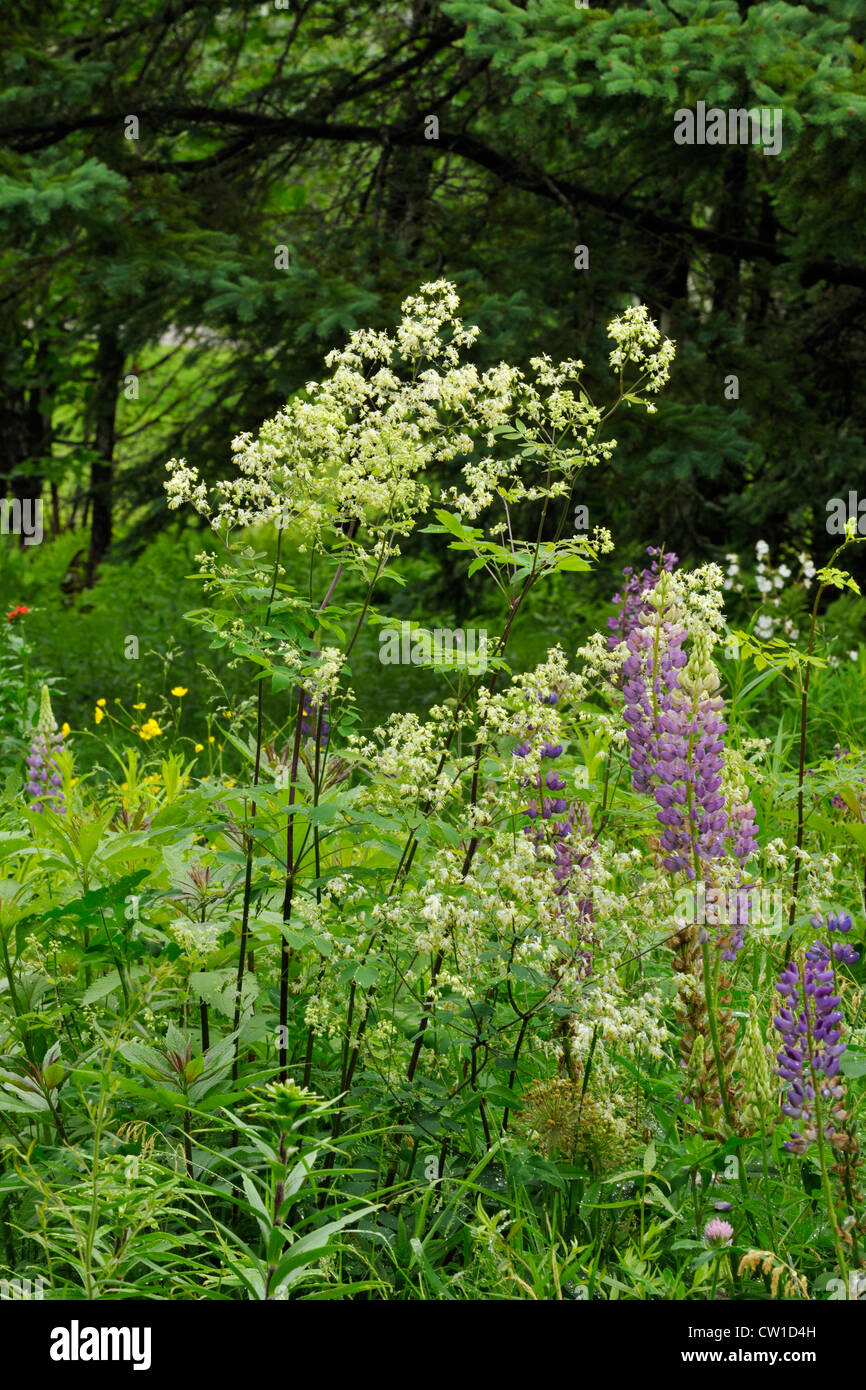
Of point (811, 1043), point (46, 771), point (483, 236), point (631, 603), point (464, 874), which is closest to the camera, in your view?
point (811, 1043)

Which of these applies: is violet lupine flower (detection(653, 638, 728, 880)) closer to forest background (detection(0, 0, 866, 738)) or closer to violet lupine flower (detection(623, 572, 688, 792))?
violet lupine flower (detection(623, 572, 688, 792))

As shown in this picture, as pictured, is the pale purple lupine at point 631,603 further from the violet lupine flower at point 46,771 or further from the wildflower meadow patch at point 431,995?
the violet lupine flower at point 46,771

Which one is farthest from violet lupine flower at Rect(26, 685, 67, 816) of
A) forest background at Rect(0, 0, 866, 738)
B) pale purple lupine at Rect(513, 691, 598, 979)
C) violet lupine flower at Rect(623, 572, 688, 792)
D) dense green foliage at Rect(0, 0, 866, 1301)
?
violet lupine flower at Rect(623, 572, 688, 792)

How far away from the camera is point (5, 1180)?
225cm

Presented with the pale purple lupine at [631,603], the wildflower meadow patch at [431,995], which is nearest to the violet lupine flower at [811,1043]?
the wildflower meadow patch at [431,995]

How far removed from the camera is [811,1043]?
189 centimetres

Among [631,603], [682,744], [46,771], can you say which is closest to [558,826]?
[682,744]

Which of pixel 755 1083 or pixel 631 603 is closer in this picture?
pixel 755 1083

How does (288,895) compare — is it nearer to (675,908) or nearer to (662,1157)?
(675,908)

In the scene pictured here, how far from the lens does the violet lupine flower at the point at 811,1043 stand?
6.23 feet

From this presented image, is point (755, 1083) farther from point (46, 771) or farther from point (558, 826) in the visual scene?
point (46, 771)

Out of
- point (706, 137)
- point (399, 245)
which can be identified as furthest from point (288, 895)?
point (399, 245)

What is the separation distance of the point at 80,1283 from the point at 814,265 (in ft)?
21.6

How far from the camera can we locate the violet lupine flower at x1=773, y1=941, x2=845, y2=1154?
74.8 inches
